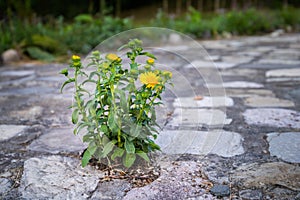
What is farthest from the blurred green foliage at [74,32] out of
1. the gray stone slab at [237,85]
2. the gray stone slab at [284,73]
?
the gray stone slab at [284,73]

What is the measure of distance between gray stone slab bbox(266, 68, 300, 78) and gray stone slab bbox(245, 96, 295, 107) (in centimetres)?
88

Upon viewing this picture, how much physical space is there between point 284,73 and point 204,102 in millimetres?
1326

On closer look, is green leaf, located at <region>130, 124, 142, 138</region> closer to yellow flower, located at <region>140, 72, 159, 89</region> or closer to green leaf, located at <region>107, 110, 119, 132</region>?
green leaf, located at <region>107, 110, 119, 132</region>

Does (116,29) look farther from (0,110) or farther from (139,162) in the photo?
(139,162)

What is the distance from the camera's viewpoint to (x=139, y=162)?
140 centimetres

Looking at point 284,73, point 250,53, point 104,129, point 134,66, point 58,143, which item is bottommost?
point 250,53

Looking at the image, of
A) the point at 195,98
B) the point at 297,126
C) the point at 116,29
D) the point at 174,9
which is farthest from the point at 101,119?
the point at 174,9

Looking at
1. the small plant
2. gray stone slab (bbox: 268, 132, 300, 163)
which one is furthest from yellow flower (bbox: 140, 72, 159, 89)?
gray stone slab (bbox: 268, 132, 300, 163)

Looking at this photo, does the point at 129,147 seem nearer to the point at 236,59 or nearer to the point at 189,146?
the point at 189,146

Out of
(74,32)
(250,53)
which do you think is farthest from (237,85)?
(74,32)

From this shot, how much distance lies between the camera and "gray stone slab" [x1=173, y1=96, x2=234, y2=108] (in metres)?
2.32

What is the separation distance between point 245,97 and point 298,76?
937 mm

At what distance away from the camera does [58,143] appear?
1.75 metres

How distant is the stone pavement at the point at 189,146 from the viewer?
1.26m
